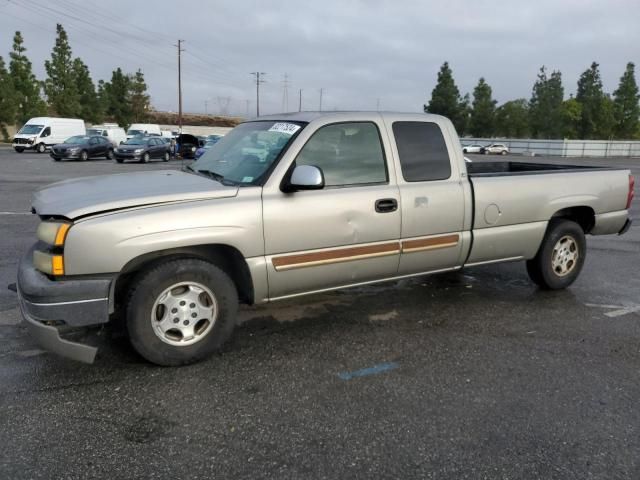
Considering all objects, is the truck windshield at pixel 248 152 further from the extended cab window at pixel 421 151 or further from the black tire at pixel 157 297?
the extended cab window at pixel 421 151

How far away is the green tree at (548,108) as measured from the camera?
68750mm

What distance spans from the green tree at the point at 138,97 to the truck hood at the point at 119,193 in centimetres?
7304

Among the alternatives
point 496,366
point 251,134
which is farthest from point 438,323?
point 251,134

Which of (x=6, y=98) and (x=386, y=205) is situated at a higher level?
(x=6, y=98)

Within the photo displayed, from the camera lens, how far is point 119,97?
69.5 metres

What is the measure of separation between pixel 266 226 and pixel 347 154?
3.19 feet

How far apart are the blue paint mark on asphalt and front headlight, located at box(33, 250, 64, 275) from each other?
1.92m

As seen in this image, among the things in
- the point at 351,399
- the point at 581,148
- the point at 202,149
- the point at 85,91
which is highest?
the point at 85,91

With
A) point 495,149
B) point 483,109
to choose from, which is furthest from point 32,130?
point 483,109

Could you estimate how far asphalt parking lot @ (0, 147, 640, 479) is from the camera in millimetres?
2689

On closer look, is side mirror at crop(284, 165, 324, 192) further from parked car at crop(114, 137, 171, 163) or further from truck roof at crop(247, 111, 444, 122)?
parked car at crop(114, 137, 171, 163)

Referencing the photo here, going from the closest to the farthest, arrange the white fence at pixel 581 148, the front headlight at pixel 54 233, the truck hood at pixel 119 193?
the front headlight at pixel 54 233, the truck hood at pixel 119 193, the white fence at pixel 581 148

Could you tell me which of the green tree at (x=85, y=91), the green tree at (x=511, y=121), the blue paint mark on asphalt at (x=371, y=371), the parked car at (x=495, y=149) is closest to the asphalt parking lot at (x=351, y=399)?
the blue paint mark on asphalt at (x=371, y=371)

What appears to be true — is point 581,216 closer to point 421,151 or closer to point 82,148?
point 421,151
